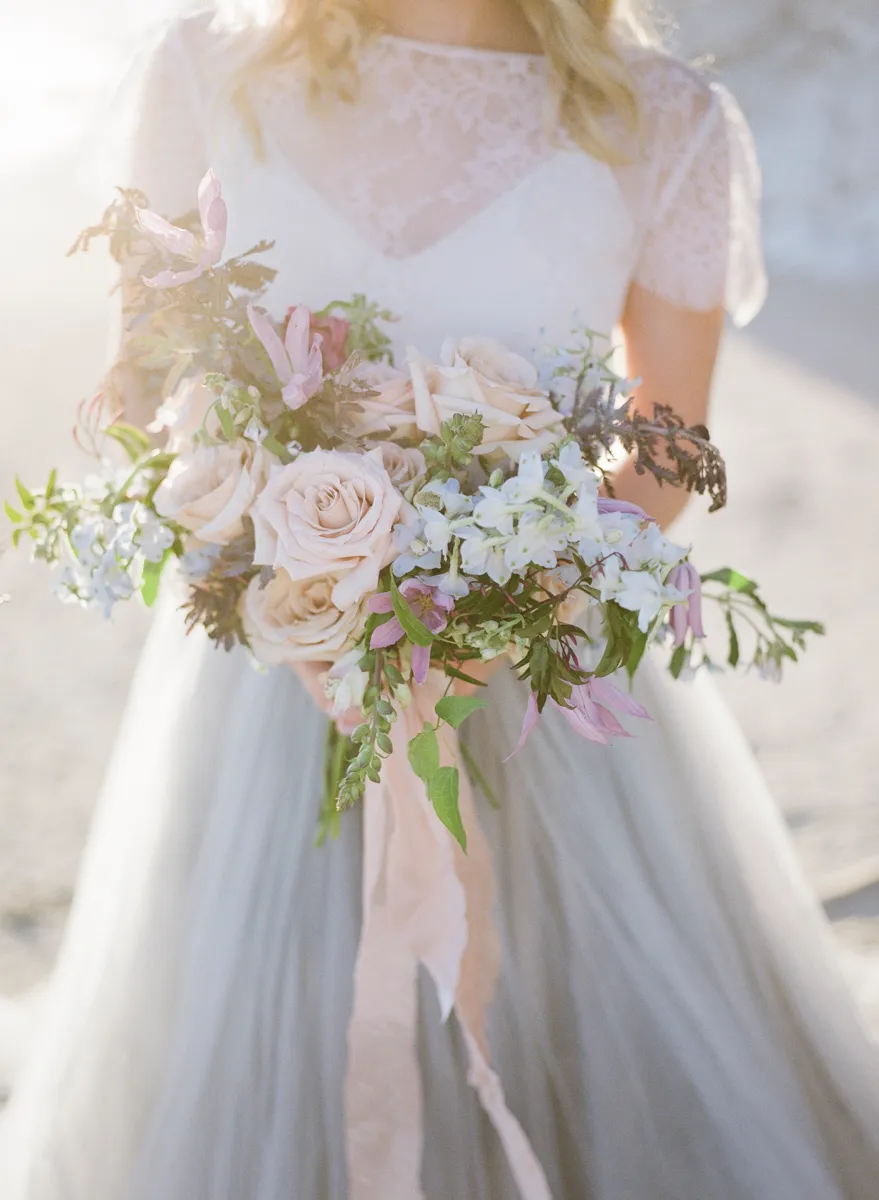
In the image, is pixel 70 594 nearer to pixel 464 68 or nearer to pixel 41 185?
pixel 464 68

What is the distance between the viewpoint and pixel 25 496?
1007 millimetres

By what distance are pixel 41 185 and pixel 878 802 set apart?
5.22 metres

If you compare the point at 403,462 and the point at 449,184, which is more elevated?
the point at 449,184

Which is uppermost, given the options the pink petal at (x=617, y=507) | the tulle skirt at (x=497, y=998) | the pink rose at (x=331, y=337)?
the pink rose at (x=331, y=337)

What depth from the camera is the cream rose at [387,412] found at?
0.93 meters

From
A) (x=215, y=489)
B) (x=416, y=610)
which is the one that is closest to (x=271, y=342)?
(x=215, y=489)

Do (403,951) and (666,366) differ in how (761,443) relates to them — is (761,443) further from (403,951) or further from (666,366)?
(403,951)

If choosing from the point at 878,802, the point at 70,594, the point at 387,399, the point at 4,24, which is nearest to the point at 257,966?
the point at 70,594

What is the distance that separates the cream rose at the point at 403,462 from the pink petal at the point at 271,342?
0.32ft

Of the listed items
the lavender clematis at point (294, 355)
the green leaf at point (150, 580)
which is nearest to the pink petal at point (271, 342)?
the lavender clematis at point (294, 355)

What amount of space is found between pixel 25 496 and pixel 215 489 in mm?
213

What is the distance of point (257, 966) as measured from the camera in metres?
1.19

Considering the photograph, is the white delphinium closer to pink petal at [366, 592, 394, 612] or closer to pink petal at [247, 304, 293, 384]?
pink petal at [366, 592, 394, 612]

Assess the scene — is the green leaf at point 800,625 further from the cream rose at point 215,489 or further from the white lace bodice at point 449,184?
the cream rose at point 215,489
